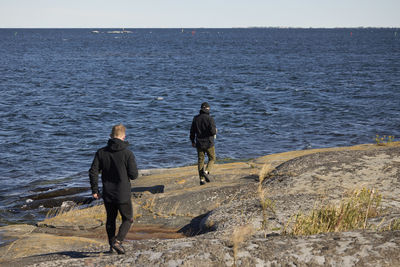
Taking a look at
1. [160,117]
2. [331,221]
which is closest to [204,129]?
[331,221]

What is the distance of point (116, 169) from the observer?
20.6 feet

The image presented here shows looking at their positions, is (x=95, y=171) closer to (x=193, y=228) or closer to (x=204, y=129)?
(x=193, y=228)

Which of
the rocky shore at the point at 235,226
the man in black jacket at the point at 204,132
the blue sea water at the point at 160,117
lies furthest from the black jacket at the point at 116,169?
the blue sea water at the point at 160,117

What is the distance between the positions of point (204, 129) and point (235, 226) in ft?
15.4

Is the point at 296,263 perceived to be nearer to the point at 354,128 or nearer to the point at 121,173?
the point at 121,173

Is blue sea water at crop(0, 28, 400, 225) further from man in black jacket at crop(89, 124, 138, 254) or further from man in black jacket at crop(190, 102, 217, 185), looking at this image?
man in black jacket at crop(89, 124, 138, 254)

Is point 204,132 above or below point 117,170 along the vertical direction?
below

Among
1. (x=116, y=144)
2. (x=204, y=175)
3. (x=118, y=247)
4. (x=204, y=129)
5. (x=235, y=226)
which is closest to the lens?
(x=118, y=247)

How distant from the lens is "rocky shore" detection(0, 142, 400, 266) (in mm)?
4906

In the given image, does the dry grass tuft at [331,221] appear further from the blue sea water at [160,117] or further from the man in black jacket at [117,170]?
the blue sea water at [160,117]

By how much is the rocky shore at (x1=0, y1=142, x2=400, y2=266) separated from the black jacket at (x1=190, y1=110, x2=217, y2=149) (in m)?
1.19

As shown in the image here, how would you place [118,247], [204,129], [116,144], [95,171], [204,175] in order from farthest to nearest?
1. [204,175]
2. [204,129]
3. [95,171]
4. [116,144]
5. [118,247]

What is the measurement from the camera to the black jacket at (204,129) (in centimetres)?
1137

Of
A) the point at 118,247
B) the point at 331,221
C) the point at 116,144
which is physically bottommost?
the point at 118,247
